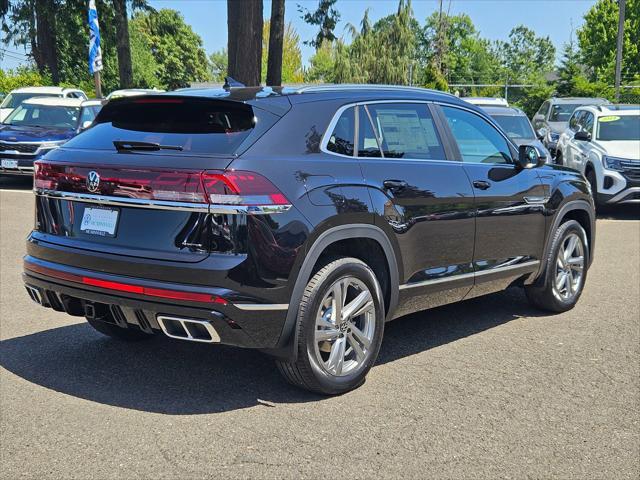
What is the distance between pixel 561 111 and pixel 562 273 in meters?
17.1

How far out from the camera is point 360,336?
15.4 feet

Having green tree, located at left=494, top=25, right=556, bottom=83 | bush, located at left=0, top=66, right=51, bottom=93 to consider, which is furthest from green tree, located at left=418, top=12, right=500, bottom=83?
bush, located at left=0, top=66, right=51, bottom=93

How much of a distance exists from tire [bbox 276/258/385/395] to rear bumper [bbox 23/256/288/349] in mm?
205

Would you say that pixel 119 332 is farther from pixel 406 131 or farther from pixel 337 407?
pixel 406 131

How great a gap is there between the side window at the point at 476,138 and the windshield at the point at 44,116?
1276cm

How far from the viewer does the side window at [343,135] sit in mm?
4645

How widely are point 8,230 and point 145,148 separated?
23.9 feet

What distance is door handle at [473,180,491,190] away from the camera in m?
5.62

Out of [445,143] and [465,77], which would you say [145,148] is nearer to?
[445,143]

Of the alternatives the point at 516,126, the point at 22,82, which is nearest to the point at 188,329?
the point at 516,126

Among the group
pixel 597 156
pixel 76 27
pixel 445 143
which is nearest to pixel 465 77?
pixel 76 27

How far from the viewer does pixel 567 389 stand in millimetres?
4789

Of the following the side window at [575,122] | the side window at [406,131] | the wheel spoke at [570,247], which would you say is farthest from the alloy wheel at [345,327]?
the side window at [575,122]

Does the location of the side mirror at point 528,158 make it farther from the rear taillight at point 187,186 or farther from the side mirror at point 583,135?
the side mirror at point 583,135
